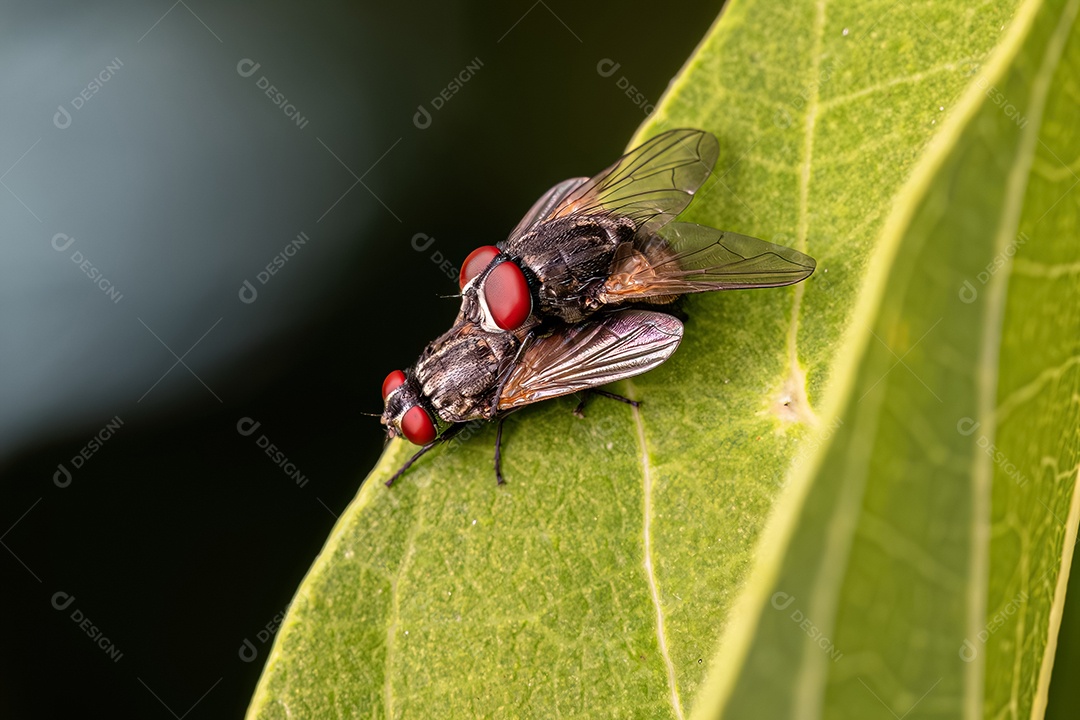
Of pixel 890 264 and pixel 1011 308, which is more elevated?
pixel 890 264

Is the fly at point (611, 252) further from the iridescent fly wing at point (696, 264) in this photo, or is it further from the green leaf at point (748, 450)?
the green leaf at point (748, 450)

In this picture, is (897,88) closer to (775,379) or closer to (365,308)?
(775,379)

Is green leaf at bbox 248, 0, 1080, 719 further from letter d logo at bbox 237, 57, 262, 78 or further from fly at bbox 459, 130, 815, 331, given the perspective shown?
letter d logo at bbox 237, 57, 262, 78

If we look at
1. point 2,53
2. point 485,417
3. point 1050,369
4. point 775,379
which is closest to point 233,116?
point 2,53

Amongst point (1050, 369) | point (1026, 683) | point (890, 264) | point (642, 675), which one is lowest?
point (642, 675)

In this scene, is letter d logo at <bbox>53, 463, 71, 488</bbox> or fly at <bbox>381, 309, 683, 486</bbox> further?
letter d logo at <bbox>53, 463, 71, 488</bbox>

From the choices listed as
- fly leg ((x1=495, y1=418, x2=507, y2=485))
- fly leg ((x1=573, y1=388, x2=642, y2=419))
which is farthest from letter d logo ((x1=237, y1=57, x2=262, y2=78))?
fly leg ((x1=573, y1=388, x2=642, y2=419))

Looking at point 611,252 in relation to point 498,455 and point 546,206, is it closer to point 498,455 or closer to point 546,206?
point 546,206
